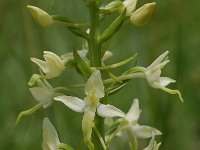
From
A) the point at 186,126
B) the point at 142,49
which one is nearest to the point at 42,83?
the point at 142,49

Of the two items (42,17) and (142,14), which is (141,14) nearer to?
(142,14)

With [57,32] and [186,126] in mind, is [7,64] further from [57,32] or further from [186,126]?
[186,126]

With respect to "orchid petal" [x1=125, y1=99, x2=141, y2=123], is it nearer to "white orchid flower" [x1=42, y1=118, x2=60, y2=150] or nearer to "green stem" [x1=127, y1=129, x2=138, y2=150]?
"green stem" [x1=127, y1=129, x2=138, y2=150]

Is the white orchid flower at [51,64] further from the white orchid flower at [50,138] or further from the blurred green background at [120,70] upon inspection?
the blurred green background at [120,70]

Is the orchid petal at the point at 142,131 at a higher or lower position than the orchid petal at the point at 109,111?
lower

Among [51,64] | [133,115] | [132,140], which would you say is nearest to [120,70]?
[133,115]

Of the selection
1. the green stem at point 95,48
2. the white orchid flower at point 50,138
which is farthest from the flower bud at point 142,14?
the white orchid flower at point 50,138
